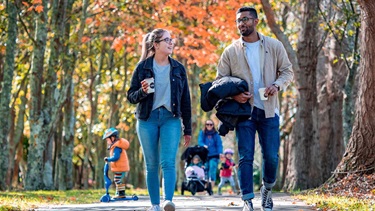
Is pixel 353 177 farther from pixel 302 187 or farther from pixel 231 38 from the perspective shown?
pixel 231 38

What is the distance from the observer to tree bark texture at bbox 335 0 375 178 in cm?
1489

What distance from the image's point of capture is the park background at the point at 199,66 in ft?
52.1

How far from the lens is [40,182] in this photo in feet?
78.5

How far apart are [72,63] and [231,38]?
18.7 feet

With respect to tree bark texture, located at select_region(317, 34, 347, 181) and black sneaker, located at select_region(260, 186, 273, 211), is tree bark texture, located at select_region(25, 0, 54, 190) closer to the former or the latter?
tree bark texture, located at select_region(317, 34, 347, 181)

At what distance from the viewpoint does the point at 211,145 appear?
20797 millimetres

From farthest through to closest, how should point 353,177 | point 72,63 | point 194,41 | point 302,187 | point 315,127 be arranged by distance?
point 194,41 → point 72,63 → point 315,127 → point 302,187 → point 353,177

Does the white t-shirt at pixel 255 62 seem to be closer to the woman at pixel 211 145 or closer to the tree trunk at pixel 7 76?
the woman at pixel 211 145

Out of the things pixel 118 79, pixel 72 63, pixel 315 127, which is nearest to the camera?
pixel 315 127

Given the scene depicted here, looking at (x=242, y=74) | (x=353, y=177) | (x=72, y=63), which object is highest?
(x=72, y=63)

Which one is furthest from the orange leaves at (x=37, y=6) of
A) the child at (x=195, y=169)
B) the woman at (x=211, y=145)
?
the child at (x=195, y=169)

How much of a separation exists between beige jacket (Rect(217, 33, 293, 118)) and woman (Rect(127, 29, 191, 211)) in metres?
0.55

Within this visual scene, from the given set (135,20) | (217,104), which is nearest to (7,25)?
(135,20)

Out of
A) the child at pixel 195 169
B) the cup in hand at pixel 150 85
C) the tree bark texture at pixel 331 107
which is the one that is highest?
the tree bark texture at pixel 331 107
